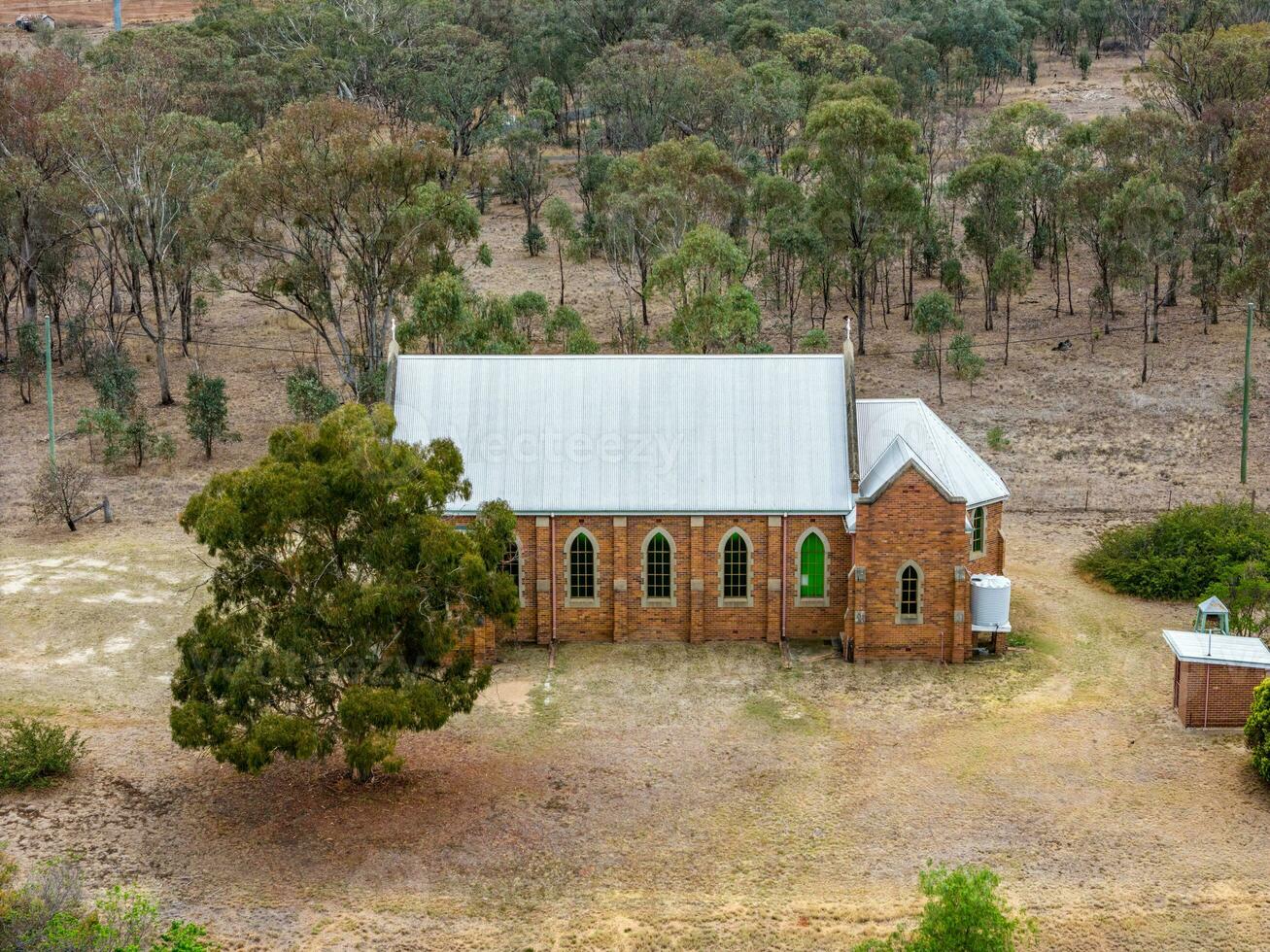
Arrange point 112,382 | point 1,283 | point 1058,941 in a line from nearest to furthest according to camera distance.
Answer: point 1058,941
point 112,382
point 1,283

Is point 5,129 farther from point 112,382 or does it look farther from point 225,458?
point 225,458

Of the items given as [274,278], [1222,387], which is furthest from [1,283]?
[1222,387]

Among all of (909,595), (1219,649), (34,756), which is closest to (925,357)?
(909,595)

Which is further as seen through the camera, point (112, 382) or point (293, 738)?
point (112, 382)

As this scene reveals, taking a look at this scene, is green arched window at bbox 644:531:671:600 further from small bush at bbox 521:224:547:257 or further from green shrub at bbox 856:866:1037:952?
small bush at bbox 521:224:547:257

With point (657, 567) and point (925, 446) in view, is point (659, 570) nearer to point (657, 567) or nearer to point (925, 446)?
point (657, 567)

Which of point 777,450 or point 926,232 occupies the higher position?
point 926,232

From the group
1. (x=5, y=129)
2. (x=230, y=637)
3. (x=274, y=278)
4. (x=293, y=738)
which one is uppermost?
(x=5, y=129)

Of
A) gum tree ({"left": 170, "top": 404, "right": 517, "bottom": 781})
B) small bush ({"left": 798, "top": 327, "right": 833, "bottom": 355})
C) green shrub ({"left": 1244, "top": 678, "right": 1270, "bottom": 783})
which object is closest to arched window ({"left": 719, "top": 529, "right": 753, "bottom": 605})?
gum tree ({"left": 170, "top": 404, "right": 517, "bottom": 781})
